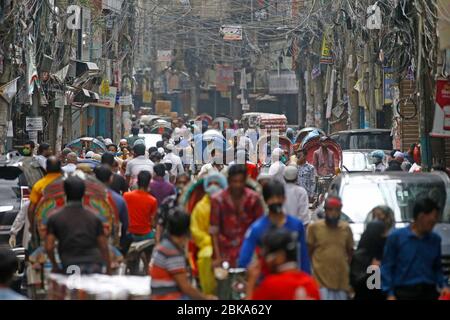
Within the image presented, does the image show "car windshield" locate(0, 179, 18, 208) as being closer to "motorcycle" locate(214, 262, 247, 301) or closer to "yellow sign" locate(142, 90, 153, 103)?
"motorcycle" locate(214, 262, 247, 301)

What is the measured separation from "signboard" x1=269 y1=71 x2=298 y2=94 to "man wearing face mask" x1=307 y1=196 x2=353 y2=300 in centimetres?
6873

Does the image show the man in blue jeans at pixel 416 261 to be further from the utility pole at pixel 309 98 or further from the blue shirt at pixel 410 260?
the utility pole at pixel 309 98

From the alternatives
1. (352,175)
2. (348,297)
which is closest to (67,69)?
(352,175)

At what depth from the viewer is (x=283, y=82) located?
8238 centimetres

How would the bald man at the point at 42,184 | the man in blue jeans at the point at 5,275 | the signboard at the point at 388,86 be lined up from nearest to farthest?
the man in blue jeans at the point at 5,275 → the bald man at the point at 42,184 → the signboard at the point at 388,86

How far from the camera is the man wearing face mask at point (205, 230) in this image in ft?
36.8

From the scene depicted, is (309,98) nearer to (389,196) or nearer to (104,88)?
(104,88)

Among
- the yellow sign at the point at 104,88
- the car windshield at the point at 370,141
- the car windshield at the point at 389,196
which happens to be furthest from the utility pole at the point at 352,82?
the car windshield at the point at 389,196

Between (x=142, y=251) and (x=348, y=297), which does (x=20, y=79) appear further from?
(x=348, y=297)

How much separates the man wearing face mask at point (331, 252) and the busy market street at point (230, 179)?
0.05ft

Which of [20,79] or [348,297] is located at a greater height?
[20,79]

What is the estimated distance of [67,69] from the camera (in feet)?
125
